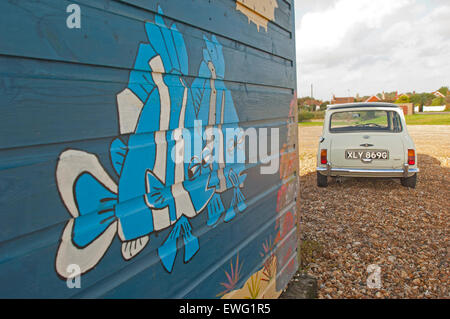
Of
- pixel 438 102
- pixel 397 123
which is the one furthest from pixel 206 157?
pixel 438 102

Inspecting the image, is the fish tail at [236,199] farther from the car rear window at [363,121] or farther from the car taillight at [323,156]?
the car rear window at [363,121]

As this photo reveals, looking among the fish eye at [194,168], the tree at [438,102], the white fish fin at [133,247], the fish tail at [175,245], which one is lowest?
the fish tail at [175,245]

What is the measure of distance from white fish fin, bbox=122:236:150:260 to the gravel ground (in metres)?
2.39

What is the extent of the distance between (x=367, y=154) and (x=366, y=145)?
0.59 ft

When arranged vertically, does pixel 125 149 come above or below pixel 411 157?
above

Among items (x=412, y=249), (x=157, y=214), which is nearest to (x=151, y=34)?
(x=157, y=214)

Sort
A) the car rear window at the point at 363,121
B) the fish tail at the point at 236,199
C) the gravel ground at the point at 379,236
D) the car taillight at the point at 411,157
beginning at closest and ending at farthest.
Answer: the fish tail at the point at 236,199, the gravel ground at the point at 379,236, the car taillight at the point at 411,157, the car rear window at the point at 363,121

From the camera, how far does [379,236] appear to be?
445 cm

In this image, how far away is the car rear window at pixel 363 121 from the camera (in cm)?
706

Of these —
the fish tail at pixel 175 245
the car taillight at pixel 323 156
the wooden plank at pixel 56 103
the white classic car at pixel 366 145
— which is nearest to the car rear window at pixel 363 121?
the white classic car at pixel 366 145

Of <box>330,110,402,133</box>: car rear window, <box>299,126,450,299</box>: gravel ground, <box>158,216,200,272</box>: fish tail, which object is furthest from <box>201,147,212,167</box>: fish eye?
<box>330,110,402,133</box>: car rear window

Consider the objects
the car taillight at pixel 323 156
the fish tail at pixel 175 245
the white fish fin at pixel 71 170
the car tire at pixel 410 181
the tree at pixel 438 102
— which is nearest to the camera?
the white fish fin at pixel 71 170

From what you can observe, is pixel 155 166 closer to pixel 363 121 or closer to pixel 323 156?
pixel 323 156

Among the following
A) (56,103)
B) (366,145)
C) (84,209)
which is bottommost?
(366,145)
